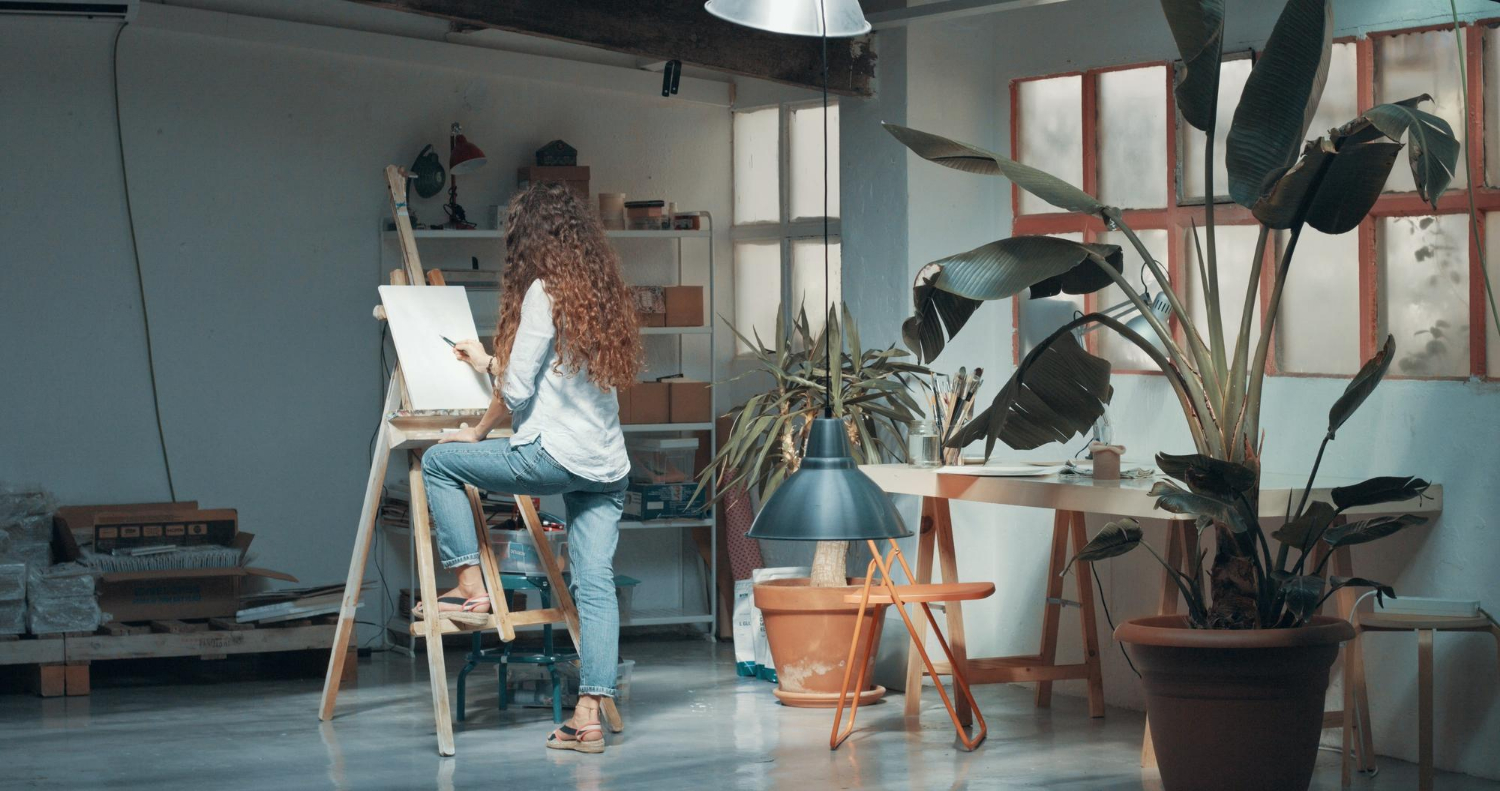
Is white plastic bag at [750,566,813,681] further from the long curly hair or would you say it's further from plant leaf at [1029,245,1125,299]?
plant leaf at [1029,245,1125,299]

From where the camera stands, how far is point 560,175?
751cm

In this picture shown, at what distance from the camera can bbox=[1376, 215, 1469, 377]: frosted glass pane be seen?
496 cm

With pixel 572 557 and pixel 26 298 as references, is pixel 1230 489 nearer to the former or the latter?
pixel 572 557

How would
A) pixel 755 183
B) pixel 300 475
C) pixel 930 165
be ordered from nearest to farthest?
1. pixel 930 165
2. pixel 300 475
3. pixel 755 183

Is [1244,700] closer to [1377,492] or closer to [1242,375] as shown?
[1377,492]

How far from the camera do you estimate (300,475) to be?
7.18 m

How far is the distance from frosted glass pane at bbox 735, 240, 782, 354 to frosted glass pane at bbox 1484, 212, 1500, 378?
11.8ft

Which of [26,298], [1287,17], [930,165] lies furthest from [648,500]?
[1287,17]

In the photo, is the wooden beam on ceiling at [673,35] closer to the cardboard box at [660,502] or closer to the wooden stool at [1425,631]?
the cardboard box at [660,502]

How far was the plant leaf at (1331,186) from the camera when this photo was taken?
4.09 metres

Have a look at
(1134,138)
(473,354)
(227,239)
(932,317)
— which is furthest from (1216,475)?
(227,239)

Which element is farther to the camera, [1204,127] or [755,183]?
[755,183]

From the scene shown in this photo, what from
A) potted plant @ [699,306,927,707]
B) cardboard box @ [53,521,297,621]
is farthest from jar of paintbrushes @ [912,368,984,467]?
cardboard box @ [53,521,297,621]

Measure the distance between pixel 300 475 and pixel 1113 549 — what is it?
3.89 m
